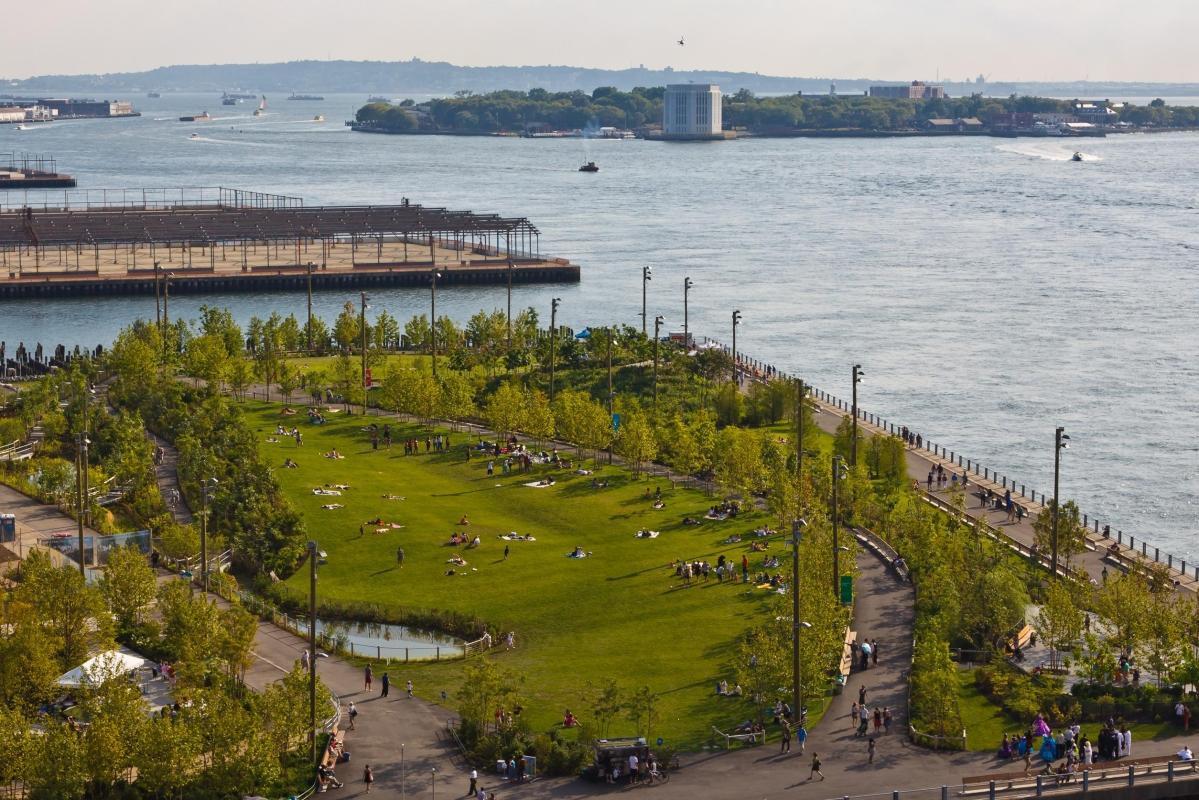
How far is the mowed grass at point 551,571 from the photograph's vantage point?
174 ft

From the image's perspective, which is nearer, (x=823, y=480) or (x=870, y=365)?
(x=823, y=480)

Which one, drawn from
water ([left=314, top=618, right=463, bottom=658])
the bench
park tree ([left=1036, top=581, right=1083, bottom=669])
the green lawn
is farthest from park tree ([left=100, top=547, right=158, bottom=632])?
park tree ([left=1036, top=581, right=1083, bottom=669])

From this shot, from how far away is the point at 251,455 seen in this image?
75875 mm

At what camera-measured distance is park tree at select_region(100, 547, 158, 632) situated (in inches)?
2154

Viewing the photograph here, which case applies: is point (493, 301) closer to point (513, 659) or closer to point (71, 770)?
point (513, 659)

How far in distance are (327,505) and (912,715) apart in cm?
3108

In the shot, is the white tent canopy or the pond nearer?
the white tent canopy

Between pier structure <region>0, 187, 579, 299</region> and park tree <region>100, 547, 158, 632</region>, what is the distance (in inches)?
3826

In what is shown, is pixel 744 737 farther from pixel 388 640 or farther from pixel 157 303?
pixel 157 303

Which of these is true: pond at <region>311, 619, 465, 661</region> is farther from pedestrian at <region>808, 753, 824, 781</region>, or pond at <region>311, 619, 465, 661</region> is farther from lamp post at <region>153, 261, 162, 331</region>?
lamp post at <region>153, 261, 162, 331</region>

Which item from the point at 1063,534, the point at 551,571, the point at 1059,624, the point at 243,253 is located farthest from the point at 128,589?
the point at 243,253

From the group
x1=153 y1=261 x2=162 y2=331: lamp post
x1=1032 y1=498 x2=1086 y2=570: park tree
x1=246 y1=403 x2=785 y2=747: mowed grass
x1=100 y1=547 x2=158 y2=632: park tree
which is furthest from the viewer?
x1=153 y1=261 x2=162 y2=331: lamp post

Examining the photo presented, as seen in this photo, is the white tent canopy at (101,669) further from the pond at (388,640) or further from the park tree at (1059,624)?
the park tree at (1059,624)

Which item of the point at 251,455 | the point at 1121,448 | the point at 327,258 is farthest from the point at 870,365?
the point at 327,258
